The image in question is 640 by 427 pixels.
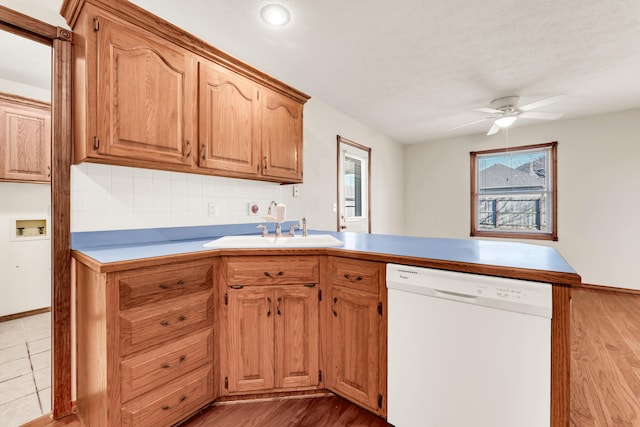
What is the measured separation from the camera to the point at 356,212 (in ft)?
13.8

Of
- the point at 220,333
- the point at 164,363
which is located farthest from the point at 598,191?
the point at 164,363

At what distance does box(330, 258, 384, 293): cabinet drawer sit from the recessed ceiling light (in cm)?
162

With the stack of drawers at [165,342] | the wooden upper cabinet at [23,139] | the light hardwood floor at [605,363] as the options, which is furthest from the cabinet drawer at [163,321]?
the wooden upper cabinet at [23,139]

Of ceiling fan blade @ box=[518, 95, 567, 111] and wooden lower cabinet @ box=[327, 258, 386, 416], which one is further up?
ceiling fan blade @ box=[518, 95, 567, 111]

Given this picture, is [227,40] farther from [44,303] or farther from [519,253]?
[44,303]

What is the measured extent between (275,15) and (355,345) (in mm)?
2128

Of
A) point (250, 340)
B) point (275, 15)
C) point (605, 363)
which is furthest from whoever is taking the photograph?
point (605, 363)

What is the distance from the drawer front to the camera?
1272 millimetres

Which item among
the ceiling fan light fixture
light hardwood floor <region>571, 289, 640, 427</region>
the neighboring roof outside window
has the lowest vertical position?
light hardwood floor <region>571, 289, 640, 427</region>

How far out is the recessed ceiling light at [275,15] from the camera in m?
1.77

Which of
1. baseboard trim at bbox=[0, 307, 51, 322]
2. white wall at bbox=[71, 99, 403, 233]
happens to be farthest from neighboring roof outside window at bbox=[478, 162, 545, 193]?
baseboard trim at bbox=[0, 307, 51, 322]

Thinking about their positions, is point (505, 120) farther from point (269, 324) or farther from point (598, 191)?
point (269, 324)

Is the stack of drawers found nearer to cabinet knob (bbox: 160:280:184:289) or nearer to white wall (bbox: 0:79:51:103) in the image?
cabinet knob (bbox: 160:280:184:289)

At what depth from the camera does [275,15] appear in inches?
72.0
